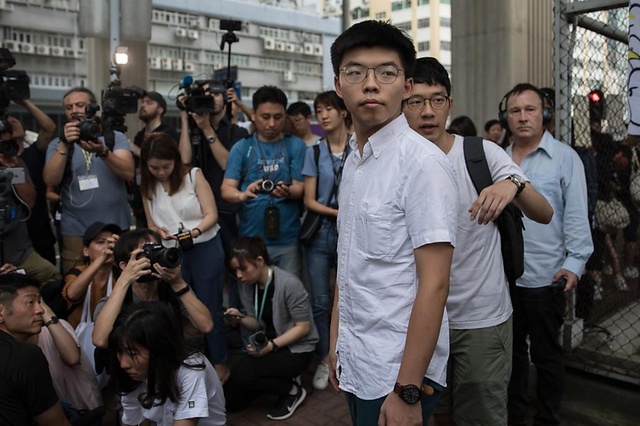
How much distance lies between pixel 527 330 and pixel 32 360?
2.42 meters

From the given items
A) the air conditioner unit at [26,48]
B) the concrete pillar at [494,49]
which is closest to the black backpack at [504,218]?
the concrete pillar at [494,49]

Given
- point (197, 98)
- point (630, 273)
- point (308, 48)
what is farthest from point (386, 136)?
point (308, 48)

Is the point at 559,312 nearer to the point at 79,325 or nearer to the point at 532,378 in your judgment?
the point at 532,378

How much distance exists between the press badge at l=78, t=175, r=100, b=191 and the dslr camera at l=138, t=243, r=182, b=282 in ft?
4.33

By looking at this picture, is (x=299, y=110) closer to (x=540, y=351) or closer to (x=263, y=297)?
(x=263, y=297)

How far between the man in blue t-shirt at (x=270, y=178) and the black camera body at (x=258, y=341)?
2.15 feet

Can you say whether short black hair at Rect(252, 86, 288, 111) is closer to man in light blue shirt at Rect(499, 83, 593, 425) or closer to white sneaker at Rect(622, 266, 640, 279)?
man in light blue shirt at Rect(499, 83, 593, 425)

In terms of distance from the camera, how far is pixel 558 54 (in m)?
3.63

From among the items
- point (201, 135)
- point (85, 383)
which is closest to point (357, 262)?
point (85, 383)

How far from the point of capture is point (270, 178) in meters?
4.45

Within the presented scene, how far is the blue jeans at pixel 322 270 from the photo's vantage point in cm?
428

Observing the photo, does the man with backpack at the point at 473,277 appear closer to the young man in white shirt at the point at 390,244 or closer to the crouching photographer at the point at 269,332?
the young man in white shirt at the point at 390,244

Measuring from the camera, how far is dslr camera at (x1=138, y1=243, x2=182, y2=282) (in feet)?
11.0

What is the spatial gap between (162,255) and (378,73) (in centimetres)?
198
